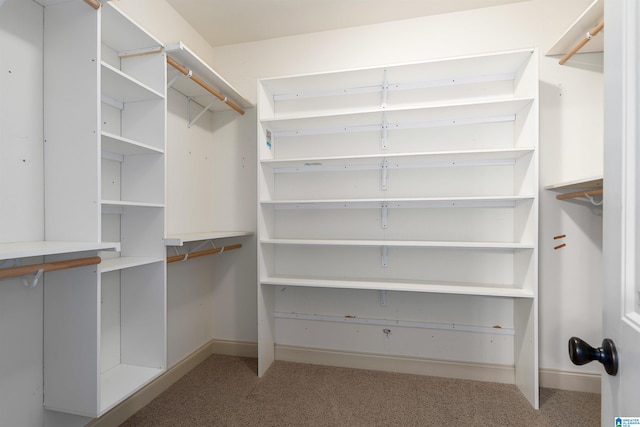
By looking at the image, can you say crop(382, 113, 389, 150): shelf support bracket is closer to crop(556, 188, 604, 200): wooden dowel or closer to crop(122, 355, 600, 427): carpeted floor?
crop(556, 188, 604, 200): wooden dowel

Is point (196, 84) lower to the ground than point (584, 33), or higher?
lower

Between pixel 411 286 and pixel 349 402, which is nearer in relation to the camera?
pixel 349 402

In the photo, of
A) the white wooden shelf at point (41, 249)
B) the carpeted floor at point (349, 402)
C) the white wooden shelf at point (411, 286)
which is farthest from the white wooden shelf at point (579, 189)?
the white wooden shelf at point (41, 249)

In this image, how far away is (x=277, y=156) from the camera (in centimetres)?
248

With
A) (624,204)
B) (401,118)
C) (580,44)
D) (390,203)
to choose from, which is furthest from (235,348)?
(580,44)

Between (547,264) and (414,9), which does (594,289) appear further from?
(414,9)

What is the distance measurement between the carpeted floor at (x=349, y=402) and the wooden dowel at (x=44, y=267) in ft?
3.65

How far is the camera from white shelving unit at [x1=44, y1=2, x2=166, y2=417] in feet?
4.16

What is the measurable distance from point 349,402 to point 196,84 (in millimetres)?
2263

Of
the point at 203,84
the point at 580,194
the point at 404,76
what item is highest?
the point at 404,76

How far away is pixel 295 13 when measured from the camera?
222cm

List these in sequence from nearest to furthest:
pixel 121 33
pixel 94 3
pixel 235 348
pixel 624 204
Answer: pixel 624 204 → pixel 94 3 → pixel 121 33 → pixel 235 348

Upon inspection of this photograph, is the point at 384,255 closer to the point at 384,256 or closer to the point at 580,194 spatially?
the point at 384,256

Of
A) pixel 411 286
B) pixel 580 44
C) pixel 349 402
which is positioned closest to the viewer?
pixel 580 44
